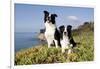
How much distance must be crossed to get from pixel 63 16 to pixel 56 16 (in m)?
0.08

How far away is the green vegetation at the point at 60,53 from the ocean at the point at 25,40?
4 centimetres

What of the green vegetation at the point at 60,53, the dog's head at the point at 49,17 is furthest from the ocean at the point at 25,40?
the dog's head at the point at 49,17

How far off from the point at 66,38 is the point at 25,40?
46 centimetres

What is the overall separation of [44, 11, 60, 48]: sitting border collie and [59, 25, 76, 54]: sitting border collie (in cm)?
5

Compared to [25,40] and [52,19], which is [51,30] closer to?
[52,19]

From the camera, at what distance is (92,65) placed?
7.33 feet

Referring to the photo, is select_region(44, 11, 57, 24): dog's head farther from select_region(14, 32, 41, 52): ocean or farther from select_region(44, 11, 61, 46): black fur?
select_region(14, 32, 41, 52): ocean

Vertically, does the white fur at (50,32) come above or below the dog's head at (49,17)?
below

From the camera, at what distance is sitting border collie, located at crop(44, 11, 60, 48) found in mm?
2068

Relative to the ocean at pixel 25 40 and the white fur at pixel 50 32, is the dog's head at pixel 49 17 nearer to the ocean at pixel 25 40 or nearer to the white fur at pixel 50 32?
the white fur at pixel 50 32

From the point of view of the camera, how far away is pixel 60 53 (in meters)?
2.11

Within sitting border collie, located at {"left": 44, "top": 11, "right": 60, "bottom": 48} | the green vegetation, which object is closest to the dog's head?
sitting border collie, located at {"left": 44, "top": 11, "right": 60, "bottom": 48}

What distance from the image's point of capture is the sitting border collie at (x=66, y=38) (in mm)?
2126

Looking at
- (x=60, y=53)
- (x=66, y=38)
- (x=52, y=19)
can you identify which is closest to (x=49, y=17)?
(x=52, y=19)
